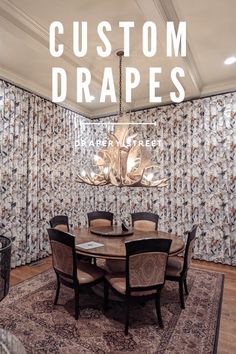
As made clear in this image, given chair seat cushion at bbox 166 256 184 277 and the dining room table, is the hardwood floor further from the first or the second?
the dining room table

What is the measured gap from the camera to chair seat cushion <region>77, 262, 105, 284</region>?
7.92ft

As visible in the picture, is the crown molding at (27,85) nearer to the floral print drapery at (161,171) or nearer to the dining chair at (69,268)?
the floral print drapery at (161,171)

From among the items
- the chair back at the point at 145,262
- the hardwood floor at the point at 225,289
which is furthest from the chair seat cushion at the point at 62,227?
the chair back at the point at 145,262

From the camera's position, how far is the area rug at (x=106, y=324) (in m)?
1.98

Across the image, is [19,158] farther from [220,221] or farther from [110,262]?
[220,221]

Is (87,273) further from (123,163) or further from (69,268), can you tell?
(123,163)

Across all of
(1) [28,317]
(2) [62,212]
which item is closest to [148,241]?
(1) [28,317]

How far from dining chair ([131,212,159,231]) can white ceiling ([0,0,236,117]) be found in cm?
223

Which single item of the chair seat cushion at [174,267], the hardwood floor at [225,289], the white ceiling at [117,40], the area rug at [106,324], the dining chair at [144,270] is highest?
the white ceiling at [117,40]

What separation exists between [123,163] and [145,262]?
46.1 inches

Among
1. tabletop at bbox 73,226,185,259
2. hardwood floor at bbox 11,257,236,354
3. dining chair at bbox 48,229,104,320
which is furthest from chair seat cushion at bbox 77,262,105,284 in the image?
hardwood floor at bbox 11,257,236,354

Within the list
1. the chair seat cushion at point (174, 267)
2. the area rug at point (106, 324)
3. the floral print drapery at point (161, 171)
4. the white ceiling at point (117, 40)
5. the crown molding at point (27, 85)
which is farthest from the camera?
the floral print drapery at point (161, 171)

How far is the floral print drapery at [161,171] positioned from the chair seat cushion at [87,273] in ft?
5.41

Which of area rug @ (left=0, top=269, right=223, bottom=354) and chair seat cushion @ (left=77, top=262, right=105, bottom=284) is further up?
chair seat cushion @ (left=77, top=262, right=105, bottom=284)
